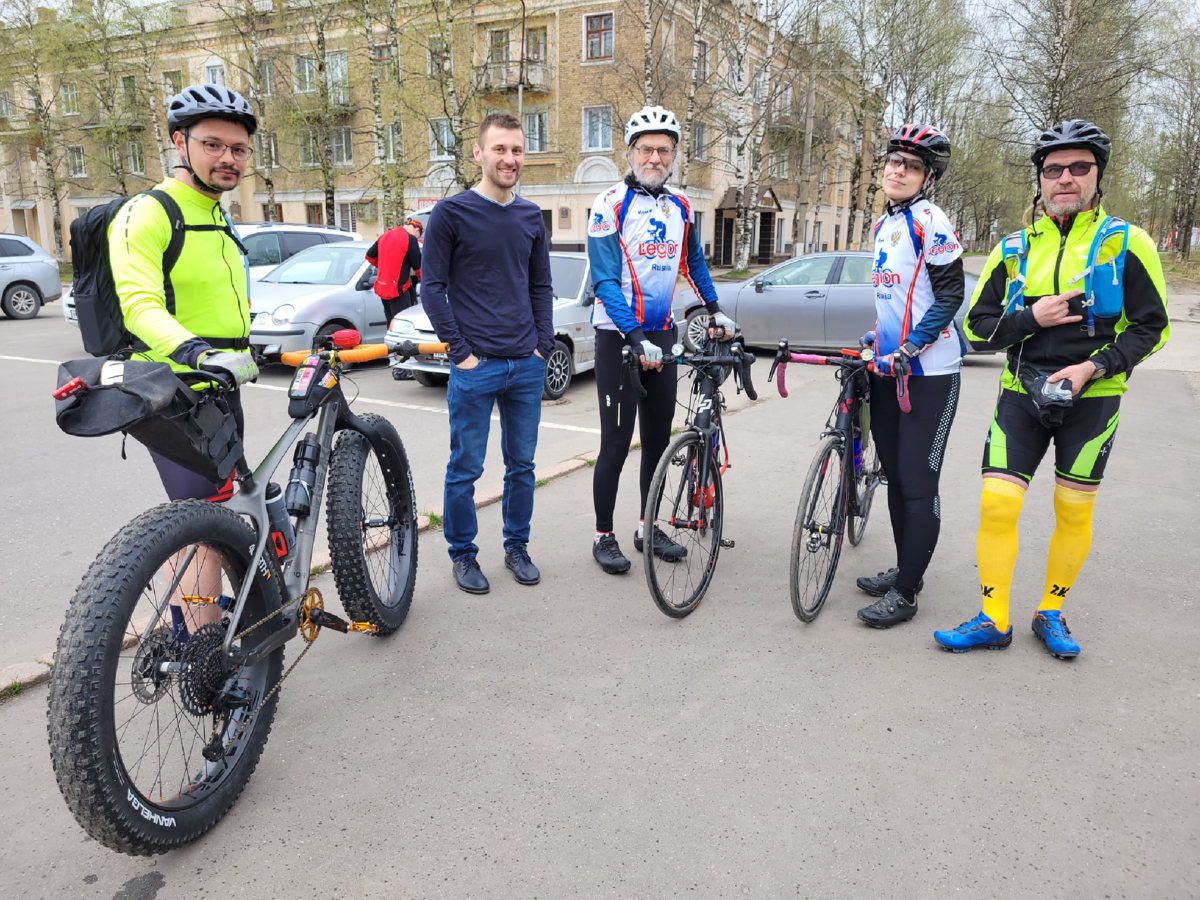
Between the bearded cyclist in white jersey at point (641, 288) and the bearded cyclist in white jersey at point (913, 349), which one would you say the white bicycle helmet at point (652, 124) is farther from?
the bearded cyclist in white jersey at point (913, 349)

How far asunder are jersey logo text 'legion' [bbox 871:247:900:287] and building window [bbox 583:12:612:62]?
3386 cm

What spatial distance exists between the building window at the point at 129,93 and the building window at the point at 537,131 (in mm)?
A: 17421

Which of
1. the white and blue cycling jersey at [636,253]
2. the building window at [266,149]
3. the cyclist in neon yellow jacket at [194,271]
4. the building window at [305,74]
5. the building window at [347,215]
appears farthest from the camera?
the building window at [347,215]

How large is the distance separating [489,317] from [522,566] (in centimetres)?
127

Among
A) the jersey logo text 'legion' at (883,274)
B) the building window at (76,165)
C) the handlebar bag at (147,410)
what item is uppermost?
the building window at (76,165)

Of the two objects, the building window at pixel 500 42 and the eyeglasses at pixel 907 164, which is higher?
the building window at pixel 500 42

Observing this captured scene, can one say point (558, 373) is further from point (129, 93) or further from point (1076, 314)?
point (129, 93)

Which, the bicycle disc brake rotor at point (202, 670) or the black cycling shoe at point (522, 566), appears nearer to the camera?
the bicycle disc brake rotor at point (202, 670)

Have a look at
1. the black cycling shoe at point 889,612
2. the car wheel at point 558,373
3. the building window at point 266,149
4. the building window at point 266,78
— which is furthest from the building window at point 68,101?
the black cycling shoe at point 889,612

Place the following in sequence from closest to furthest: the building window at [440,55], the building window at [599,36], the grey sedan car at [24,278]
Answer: the grey sedan car at [24,278] → the building window at [440,55] → the building window at [599,36]

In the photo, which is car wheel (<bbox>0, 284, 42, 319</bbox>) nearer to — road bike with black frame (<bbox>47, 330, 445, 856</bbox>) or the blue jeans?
the blue jeans

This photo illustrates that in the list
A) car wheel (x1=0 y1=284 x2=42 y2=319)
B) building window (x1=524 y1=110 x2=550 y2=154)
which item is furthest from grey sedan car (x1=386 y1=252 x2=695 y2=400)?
building window (x1=524 y1=110 x2=550 y2=154)

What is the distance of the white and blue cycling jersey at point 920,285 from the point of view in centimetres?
361

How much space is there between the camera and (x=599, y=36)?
34.6 metres
